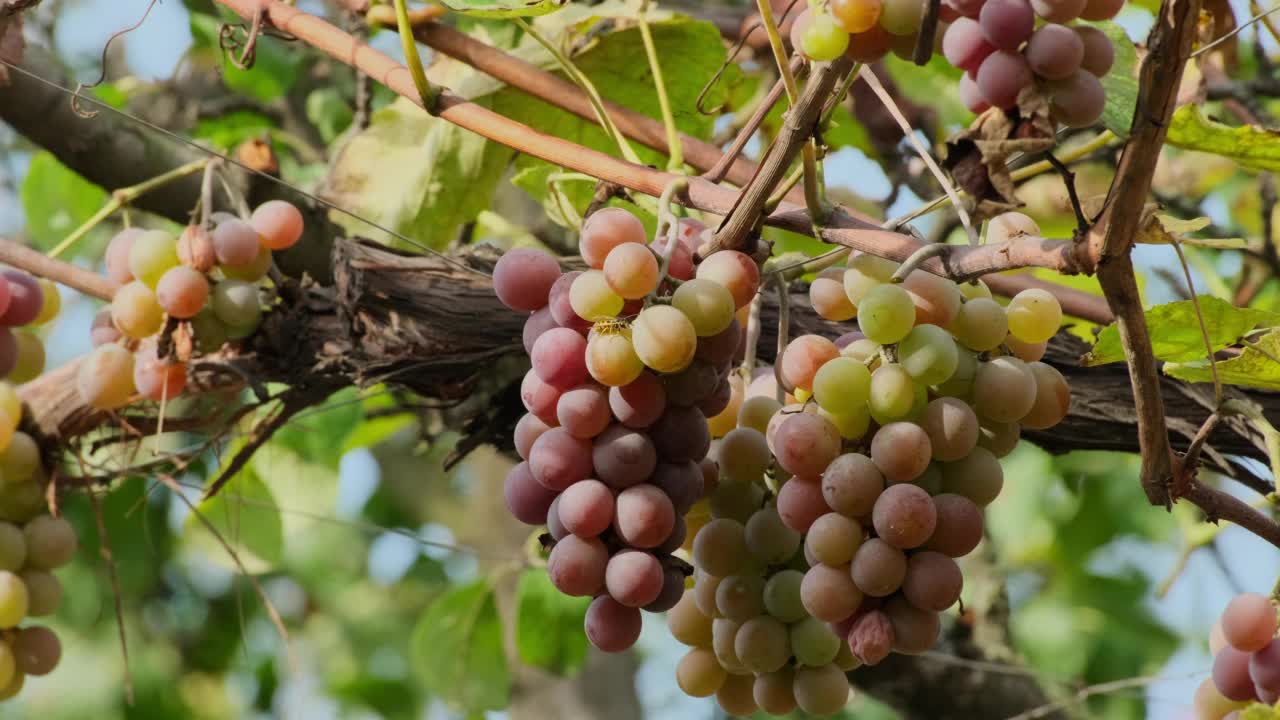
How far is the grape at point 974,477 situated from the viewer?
2.32 feet

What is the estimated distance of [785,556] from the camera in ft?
2.50

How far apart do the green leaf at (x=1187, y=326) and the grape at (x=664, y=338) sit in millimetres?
276

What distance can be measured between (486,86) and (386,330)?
0.30m

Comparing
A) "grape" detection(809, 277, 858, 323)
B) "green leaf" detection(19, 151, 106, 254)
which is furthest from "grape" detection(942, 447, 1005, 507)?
"green leaf" detection(19, 151, 106, 254)

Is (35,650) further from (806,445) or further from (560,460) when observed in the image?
(806,445)

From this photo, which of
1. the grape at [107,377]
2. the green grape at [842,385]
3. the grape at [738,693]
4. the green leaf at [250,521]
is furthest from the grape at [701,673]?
the green leaf at [250,521]

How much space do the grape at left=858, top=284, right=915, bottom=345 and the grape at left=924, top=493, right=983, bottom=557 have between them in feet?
0.29

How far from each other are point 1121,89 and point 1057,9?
0.22 metres

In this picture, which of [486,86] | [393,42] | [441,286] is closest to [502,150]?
[486,86]

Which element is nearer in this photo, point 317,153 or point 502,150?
point 502,150

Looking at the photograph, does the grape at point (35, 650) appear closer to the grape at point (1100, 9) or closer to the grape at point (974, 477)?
the grape at point (974, 477)

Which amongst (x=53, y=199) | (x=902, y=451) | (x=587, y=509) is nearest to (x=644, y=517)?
(x=587, y=509)

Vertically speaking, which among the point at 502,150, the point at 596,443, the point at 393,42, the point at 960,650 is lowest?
the point at 960,650

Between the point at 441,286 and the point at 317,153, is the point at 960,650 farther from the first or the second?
the point at 317,153
